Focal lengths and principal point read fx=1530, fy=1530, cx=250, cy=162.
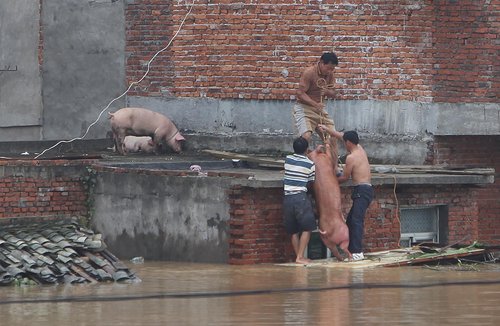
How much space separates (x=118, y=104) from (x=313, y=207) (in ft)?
21.6

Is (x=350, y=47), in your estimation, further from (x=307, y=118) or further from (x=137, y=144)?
(x=137, y=144)

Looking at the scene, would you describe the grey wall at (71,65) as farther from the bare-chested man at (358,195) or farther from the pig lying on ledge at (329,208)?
the bare-chested man at (358,195)

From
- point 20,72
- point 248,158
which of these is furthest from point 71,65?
point 248,158

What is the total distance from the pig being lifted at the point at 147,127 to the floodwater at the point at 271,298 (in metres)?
Answer: 5.06

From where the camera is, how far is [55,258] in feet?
61.1

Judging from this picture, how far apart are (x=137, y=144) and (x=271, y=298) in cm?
900

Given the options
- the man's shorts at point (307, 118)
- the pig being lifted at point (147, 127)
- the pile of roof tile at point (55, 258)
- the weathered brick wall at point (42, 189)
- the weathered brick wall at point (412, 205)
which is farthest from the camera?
the pig being lifted at point (147, 127)

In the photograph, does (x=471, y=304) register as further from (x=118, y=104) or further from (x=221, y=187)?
(x=118, y=104)

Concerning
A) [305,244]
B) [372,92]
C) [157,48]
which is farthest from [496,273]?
[157,48]

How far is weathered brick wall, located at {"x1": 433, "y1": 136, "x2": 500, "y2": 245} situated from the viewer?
2502 cm

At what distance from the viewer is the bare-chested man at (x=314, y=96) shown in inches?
853

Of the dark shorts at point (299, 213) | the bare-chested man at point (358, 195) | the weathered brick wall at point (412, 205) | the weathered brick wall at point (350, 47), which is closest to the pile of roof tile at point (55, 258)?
the dark shorts at point (299, 213)

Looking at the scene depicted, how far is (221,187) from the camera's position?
20.7 meters

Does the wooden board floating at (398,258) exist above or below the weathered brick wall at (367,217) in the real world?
below
